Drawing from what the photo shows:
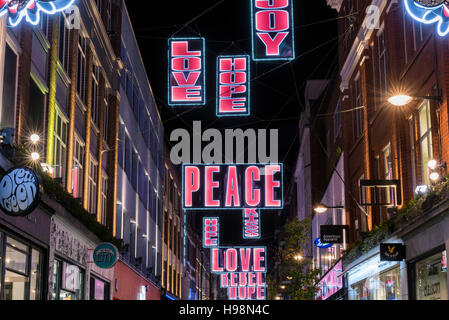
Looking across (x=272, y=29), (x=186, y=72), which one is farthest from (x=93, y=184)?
(x=272, y=29)

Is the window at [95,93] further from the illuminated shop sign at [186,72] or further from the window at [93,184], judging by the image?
the illuminated shop sign at [186,72]

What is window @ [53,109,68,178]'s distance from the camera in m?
22.9

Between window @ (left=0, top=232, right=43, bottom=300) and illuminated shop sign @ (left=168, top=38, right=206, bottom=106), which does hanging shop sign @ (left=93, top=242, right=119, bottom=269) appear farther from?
illuminated shop sign @ (left=168, top=38, right=206, bottom=106)

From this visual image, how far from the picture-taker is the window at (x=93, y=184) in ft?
96.1

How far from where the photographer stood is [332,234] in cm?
3294

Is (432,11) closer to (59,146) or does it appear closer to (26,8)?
(26,8)

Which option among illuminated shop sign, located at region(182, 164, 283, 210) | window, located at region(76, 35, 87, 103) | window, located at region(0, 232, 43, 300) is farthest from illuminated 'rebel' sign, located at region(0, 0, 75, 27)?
illuminated shop sign, located at region(182, 164, 283, 210)

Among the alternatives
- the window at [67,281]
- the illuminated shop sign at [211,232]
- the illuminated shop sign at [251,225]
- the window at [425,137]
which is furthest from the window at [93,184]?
the illuminated shop sign at [211,232]

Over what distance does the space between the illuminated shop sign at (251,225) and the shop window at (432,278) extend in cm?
2193

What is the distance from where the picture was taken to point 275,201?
29.4 metres

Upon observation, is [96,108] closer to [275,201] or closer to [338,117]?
[275,201]

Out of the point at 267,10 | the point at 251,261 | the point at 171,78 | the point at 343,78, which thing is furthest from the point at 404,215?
the point at 251,261

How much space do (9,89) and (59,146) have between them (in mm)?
6323

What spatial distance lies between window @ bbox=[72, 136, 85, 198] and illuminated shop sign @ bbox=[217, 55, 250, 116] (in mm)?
5721
